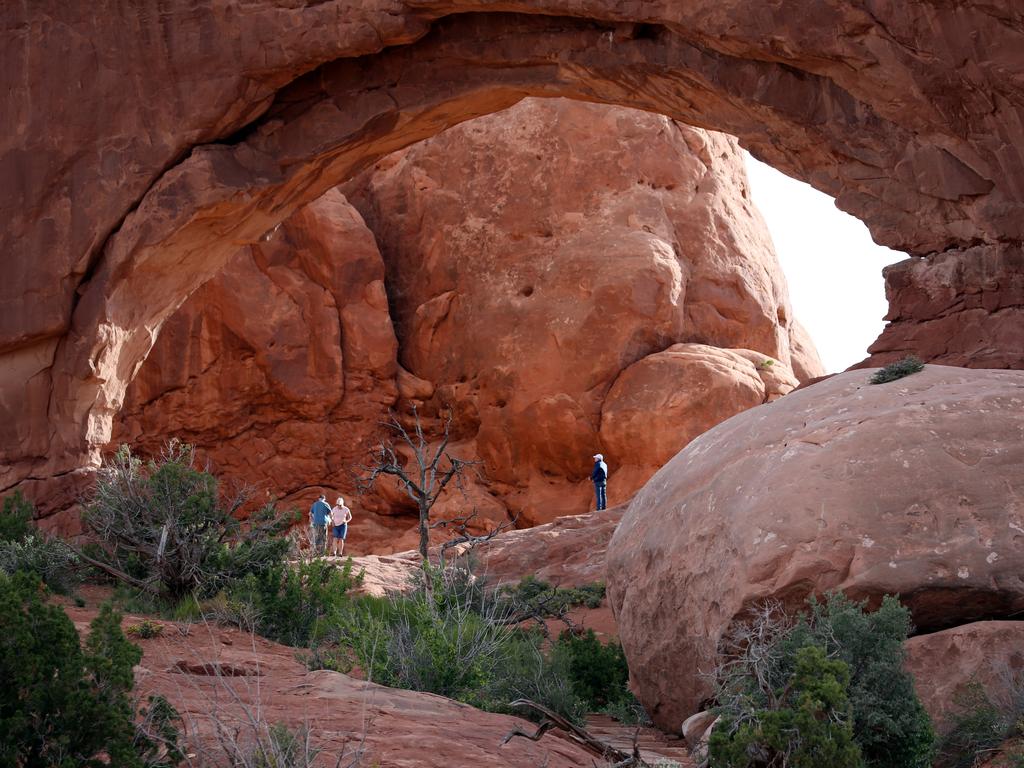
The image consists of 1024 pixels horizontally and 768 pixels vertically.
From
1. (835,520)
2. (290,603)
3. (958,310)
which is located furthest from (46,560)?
(958,310)

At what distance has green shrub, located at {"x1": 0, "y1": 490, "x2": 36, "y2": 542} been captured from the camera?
10.2m

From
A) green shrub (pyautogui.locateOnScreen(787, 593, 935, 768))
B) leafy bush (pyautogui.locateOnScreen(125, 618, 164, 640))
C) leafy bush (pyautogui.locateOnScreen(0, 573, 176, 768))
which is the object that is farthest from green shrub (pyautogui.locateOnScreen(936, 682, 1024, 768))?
leafy bush (pyautogui.locateOnScreen(125, 618, 164, 640))

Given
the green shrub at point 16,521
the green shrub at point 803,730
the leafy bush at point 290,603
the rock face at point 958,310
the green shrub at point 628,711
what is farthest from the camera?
the rock face at point 958,310

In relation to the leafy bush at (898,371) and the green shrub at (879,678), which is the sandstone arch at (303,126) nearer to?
the leafy bush at (898,371)

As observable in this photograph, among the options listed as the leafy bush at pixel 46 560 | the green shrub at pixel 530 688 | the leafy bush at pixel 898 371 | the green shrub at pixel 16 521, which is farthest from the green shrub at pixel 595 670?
the green shrub at pixel 16 521

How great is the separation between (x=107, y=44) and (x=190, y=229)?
7.92 ft

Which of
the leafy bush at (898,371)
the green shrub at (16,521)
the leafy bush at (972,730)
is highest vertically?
the leafy bush at (898,371)

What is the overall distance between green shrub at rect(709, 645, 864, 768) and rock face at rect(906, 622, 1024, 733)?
3.17ft

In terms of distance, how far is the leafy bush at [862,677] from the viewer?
4656 mm

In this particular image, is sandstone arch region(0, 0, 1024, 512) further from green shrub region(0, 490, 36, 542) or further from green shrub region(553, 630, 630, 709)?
green shrub region(553, 630, 630, 709)

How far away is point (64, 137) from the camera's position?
44.4 ft

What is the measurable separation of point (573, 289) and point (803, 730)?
A: 1669 cm

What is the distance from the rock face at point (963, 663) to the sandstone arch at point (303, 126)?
6370 mm

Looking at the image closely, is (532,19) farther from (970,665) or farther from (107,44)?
(970,665)
